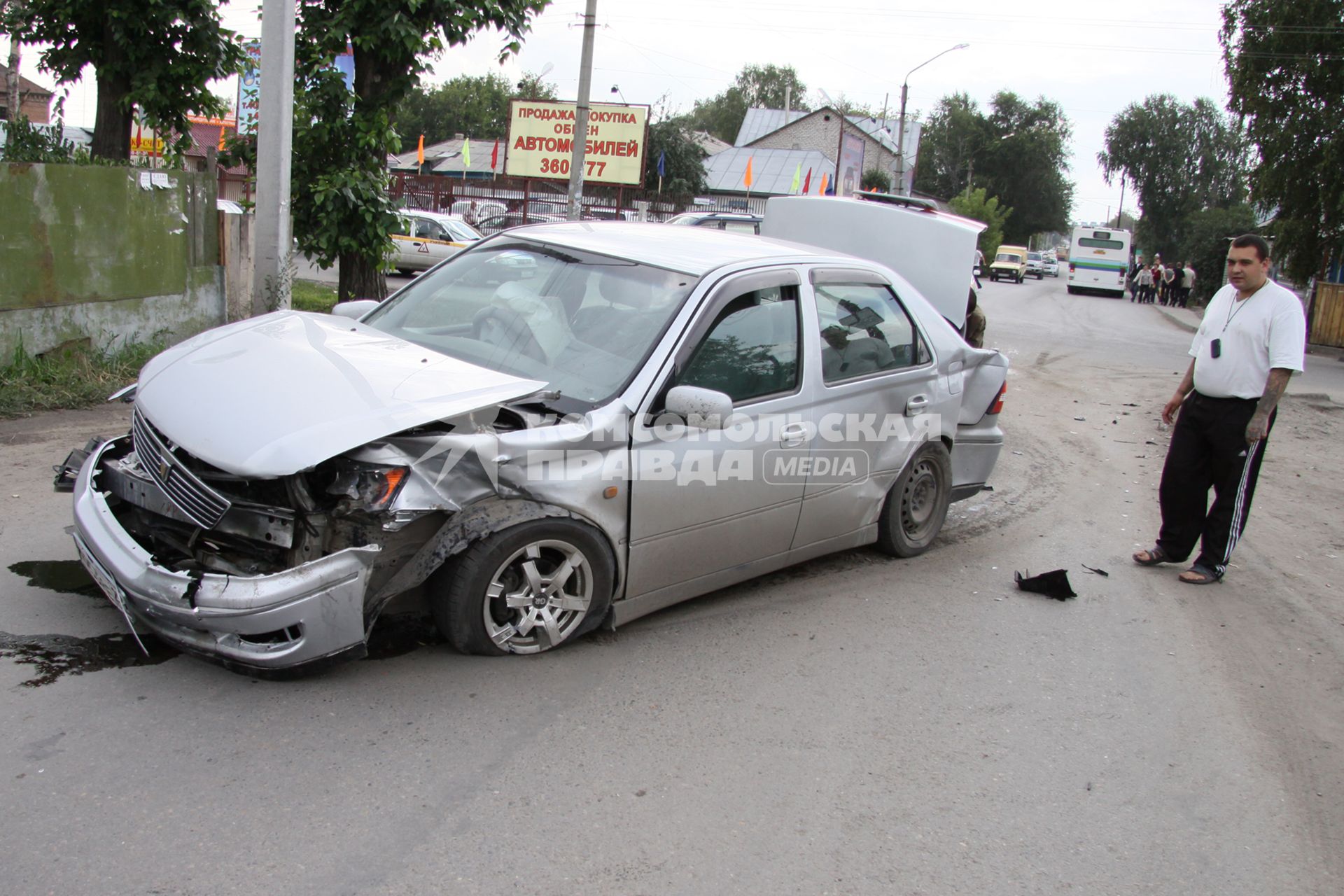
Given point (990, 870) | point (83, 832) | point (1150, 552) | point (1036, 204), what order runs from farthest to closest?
point (1036, 204) → point (1150, 552) → point (990, 870) → point (83, 832)

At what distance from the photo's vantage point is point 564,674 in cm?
402

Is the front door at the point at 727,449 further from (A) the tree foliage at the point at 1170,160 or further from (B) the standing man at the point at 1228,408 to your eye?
(A) the tree foliage at the point at 1170,160

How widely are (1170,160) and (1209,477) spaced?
3359 inches

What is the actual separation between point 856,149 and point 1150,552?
67522mm

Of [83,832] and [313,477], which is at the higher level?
[313,477]

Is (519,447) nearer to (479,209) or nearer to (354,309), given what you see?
(354,309)

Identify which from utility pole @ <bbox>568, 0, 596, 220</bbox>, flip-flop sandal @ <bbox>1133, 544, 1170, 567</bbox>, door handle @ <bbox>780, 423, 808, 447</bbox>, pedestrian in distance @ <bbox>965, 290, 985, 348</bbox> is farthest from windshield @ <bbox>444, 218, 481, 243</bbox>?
door handle @ <bbox>780, 423, 808, 447</bbox>

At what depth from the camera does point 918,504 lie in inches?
231

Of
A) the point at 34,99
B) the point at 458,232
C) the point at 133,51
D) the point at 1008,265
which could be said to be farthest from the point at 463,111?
the point at 133,51

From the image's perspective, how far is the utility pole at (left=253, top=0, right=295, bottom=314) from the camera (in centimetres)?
857

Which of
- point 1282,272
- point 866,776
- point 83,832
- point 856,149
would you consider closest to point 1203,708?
point 866,776

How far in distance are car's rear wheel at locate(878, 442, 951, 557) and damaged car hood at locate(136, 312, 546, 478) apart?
2415mm

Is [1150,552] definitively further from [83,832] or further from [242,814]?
[83,832]

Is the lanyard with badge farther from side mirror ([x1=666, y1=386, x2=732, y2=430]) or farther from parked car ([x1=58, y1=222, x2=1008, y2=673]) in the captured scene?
side mirror ([x1=666, y1=386, x2=732, y2=430])
